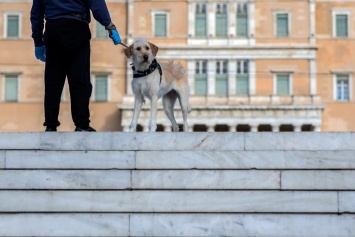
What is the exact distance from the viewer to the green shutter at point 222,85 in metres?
42.5

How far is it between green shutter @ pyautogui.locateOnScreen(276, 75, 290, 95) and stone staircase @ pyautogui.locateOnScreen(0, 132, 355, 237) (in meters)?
33.5

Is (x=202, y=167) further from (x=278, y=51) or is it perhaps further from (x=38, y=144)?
(x=278, y=51)

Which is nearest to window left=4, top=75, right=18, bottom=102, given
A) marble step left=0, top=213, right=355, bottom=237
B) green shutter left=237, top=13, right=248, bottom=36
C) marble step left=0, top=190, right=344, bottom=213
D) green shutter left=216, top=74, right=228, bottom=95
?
green shutter left=216, top=74, right=228, bottom=95

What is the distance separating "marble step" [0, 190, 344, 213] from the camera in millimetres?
8578

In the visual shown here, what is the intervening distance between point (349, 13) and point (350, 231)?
3600 centimetres

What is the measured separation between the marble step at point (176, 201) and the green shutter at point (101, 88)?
34220 mm

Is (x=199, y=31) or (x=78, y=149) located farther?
(x=199, y=31)

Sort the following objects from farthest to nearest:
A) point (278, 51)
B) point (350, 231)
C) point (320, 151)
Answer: point (278, 51) → point (320, 151) → point (350, 231)

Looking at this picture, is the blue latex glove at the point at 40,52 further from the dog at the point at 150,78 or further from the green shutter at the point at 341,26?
the green shutter at the point at 341,26

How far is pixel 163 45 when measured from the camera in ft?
141

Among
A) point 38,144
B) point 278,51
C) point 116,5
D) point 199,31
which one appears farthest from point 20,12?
point 38,144

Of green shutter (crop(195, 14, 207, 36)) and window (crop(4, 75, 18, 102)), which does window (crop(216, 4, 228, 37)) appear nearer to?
green shutter (crop(195, 14, 207, 36))

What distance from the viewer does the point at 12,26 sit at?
43812 mm

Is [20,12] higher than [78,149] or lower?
higher
